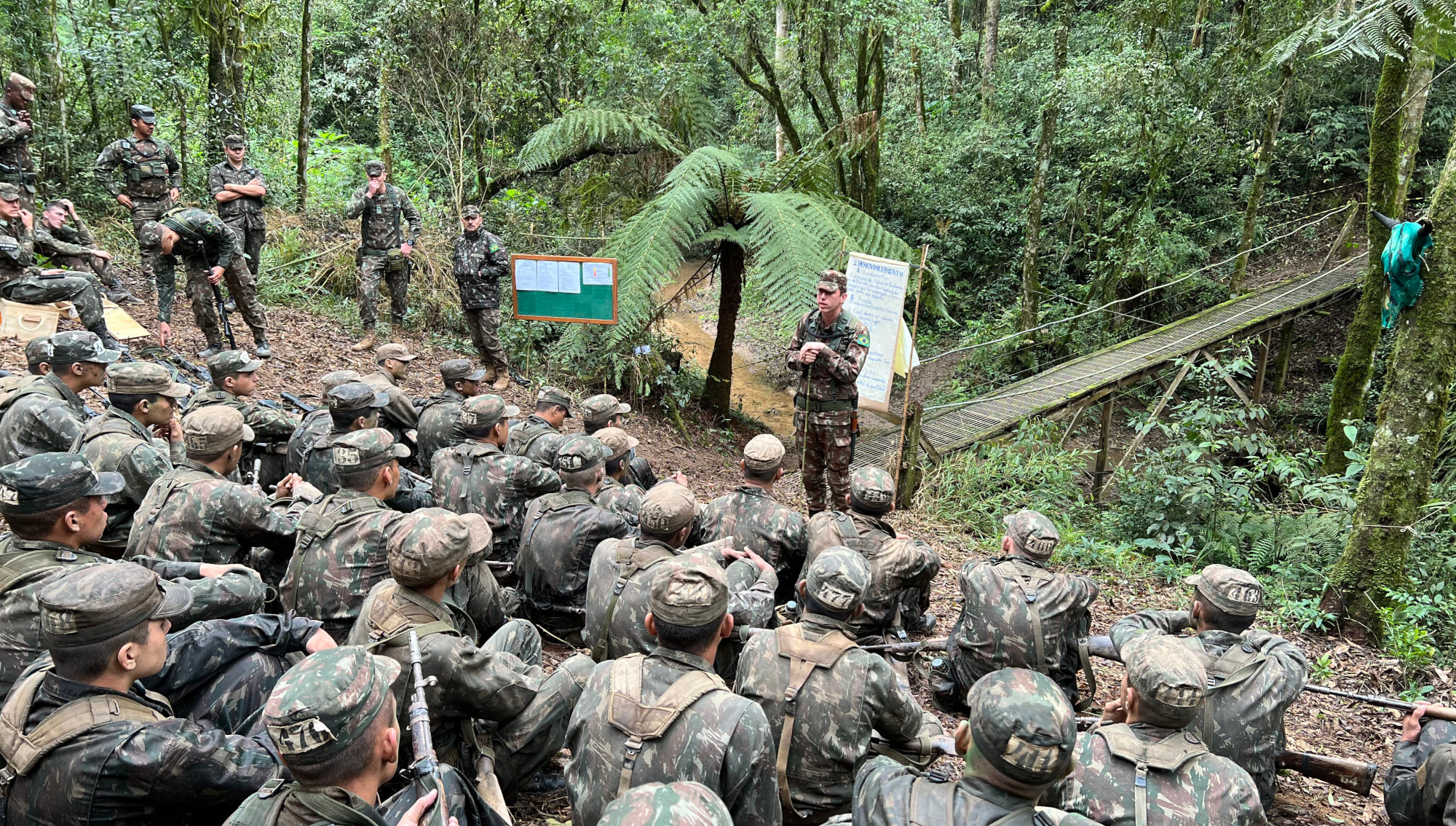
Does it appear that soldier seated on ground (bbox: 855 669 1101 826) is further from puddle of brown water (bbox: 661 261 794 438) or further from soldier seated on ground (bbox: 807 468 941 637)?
puddle of brown water (bbox: 661 261 794 438)

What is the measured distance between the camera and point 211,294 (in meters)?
7.79

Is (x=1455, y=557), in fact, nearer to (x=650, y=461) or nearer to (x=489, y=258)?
(x=650, y=461)

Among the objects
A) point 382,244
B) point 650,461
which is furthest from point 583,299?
point 382,244

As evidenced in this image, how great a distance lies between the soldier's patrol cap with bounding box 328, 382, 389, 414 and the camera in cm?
486

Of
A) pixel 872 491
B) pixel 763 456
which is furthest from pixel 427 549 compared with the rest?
pixel 872 491

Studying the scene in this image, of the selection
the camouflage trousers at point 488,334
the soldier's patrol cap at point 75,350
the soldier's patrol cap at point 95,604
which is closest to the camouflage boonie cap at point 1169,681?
the soldier's patrol cap at point 95,604

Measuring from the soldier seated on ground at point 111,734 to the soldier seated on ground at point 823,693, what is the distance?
166 cm

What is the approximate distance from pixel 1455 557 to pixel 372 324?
9.69 m

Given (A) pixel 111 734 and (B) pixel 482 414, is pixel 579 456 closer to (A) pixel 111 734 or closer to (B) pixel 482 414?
(B) pixel 482 414

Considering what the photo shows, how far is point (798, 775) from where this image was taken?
317 centimetres

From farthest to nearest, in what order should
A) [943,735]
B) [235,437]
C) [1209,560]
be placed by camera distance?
[1209,560], [235,437], [943,735]

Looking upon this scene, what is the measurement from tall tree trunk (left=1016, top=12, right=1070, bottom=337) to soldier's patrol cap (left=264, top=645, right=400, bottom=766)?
11.9 metres

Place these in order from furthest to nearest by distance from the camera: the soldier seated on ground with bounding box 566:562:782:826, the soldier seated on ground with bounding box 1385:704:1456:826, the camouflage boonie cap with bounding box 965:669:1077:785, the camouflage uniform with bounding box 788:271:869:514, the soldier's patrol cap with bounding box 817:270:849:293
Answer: the camouflage uniform with bounding box 788:271:869:514 < the soldier's patrol cap with bounding box 817:270:849:293 < the soldier seated on ground with bounding box 1385:704:1456:826 < the soldier seated on ground with bounding box 566:562:782:826 < the camouflage boonie cap with bounding box 965:669:1077:785

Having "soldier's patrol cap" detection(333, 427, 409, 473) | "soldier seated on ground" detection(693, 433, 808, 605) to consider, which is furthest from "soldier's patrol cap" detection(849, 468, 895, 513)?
"soldier's patrol cap" detection(333, 427, 409, 473)
